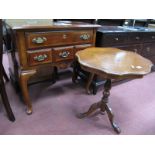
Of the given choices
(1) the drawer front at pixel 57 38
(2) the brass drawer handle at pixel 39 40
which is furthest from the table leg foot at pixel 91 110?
(2) the brass drawer handle at pixel 39 40

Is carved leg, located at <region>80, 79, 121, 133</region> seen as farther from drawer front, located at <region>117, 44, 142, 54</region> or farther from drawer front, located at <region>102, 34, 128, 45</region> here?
drawer front, located at <region>117, 44, 142, 54</region>

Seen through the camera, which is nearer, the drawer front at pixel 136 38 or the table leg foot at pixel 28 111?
the table leg foot at pixel 28 111

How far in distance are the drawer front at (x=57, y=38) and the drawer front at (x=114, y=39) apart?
9.9 inches

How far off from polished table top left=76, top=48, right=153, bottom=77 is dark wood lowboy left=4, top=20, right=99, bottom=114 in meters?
0.23

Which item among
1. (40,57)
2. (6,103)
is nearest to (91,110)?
(40,57)

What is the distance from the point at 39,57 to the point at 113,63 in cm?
70

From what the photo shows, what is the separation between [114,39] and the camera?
6.19ft

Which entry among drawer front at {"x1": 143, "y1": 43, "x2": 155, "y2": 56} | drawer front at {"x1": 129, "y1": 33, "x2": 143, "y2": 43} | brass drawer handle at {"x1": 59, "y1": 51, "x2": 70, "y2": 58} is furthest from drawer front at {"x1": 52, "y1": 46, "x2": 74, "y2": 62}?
drawer front at {"x1": 143, "y1": 43, "x2": 155, "y2": 56}

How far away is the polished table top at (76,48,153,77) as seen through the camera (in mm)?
1049

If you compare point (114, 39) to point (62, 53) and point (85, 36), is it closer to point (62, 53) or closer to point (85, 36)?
point (85, 36)

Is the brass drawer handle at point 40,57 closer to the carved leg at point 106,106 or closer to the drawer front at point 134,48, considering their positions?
the carved leg at point 106,106

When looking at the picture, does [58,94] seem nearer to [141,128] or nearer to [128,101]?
[128,101]

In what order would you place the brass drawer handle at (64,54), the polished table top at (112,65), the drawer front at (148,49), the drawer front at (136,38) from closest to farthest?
1. the polished table top at (112,65)
2. the brass drawer handle at (64,54)
3. the drawer front at (136,38)
4. the drawer front at (148,49)

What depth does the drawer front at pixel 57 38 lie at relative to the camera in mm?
1300
